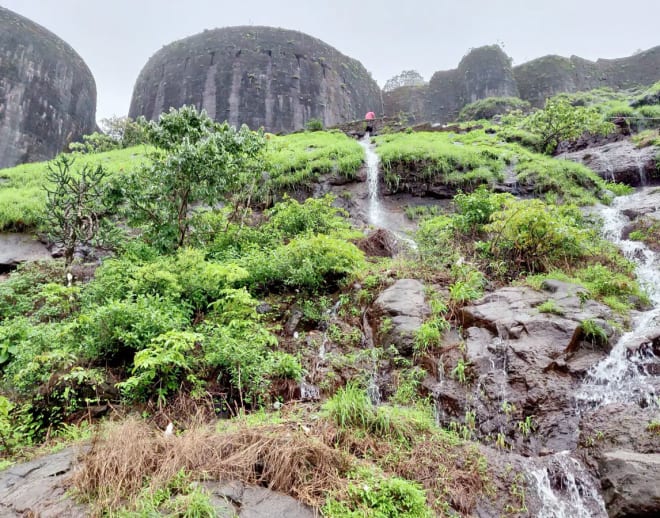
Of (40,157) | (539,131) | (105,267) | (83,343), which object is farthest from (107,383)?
(40,157)

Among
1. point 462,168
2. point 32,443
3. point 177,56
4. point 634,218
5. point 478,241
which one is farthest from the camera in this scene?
point 177,56

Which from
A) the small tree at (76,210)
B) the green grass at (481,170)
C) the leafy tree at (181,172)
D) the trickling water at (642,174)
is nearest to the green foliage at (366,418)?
the leafy tree at (181,172)

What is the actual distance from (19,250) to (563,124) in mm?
15361

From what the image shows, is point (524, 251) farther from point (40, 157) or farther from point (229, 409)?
point (40, 157)

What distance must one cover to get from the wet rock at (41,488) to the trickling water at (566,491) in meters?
3.46

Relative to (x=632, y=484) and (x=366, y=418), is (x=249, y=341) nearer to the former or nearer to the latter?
(x=366, y=418)

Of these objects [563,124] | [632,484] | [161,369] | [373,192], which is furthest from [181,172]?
[563,124]

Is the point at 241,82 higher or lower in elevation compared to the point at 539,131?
higher

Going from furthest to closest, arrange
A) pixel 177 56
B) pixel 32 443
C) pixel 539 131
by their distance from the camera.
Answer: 1. pixel 177 56
2. pixel 539 131
3. pixel 32 443

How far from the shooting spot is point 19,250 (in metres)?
8.75

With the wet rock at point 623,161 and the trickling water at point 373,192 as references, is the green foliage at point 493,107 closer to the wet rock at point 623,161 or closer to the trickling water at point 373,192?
the wet rock at point 623,161

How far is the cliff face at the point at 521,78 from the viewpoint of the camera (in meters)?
25.9

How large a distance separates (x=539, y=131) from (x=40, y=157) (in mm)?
20766

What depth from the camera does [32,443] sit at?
13.0ft
